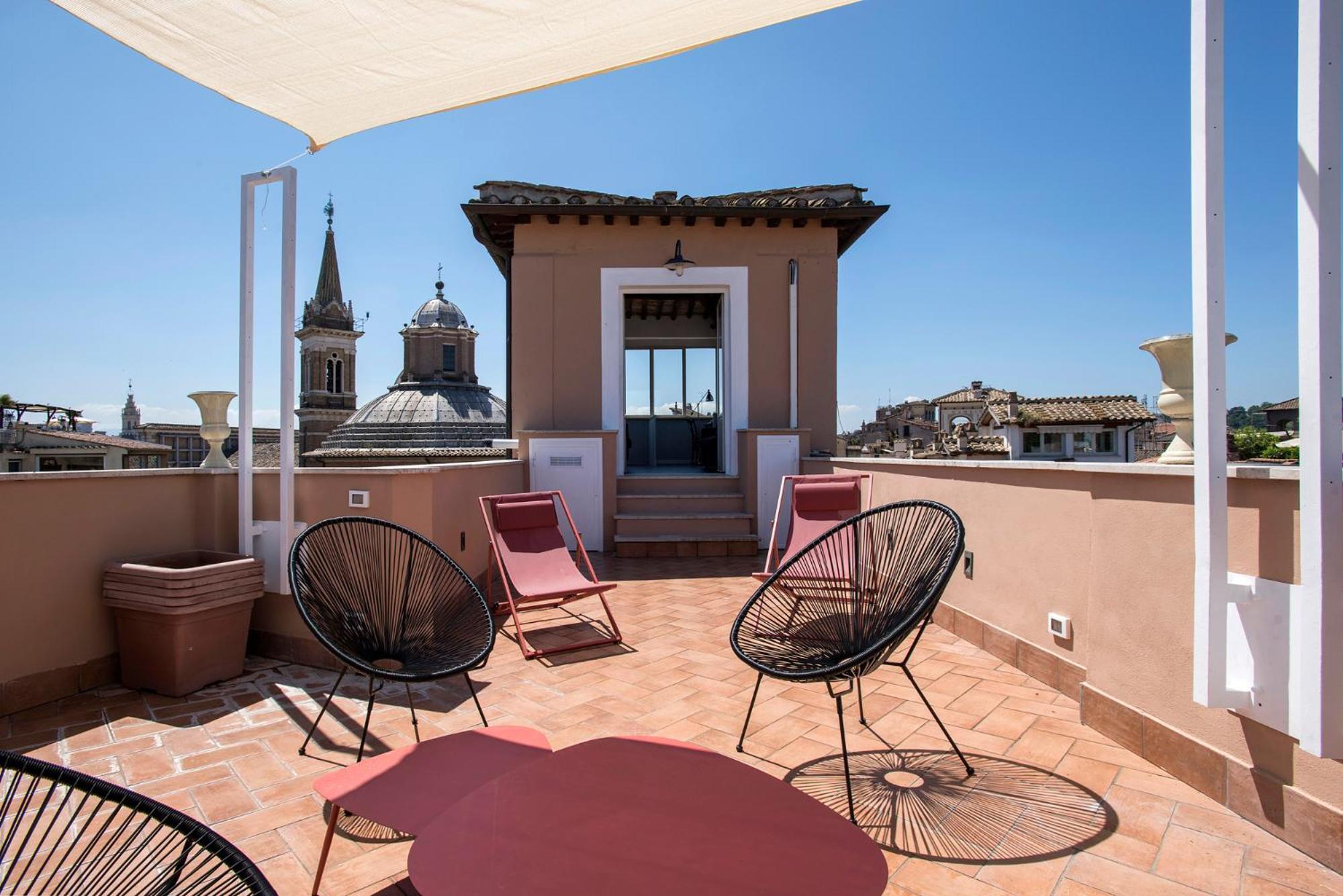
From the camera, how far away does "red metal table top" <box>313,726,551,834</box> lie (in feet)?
4.60

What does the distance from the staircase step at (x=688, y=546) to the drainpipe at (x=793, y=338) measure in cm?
192

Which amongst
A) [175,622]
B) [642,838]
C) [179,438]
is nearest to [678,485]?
[175,622]

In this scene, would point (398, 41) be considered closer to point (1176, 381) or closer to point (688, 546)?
point (1176, 381)

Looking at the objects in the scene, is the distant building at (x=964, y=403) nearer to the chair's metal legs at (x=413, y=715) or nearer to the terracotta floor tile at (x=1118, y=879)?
the terracotta floor tile at (x=1118, y=879)

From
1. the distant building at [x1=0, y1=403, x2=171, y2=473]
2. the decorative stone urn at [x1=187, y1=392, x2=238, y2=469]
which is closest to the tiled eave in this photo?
the decorative stone urn at [x1=187, y1=392, x2=238, y2=469]

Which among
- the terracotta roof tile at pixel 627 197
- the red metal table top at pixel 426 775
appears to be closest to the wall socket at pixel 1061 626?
the red metal table top at pixel 426 775

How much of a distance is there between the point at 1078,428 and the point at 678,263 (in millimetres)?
26157

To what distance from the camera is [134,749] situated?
8.16 feet

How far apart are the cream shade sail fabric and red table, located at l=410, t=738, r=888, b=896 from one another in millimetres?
2176

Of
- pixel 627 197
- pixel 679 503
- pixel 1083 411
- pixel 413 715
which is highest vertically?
pixel 627 197

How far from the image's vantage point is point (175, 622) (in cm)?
302

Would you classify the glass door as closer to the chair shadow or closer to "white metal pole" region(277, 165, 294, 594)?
"white metal pole" region(277, 165, 294, 594)

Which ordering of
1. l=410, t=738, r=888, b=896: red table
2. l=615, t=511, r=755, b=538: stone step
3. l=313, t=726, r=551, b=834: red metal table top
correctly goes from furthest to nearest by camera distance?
l=615, t=511, r=755, b=538: stone step, l=313, t=726, r=551, b=834: red metal table top, l=410, t=738, r=888, b=896: red table

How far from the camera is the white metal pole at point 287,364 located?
336 cm
